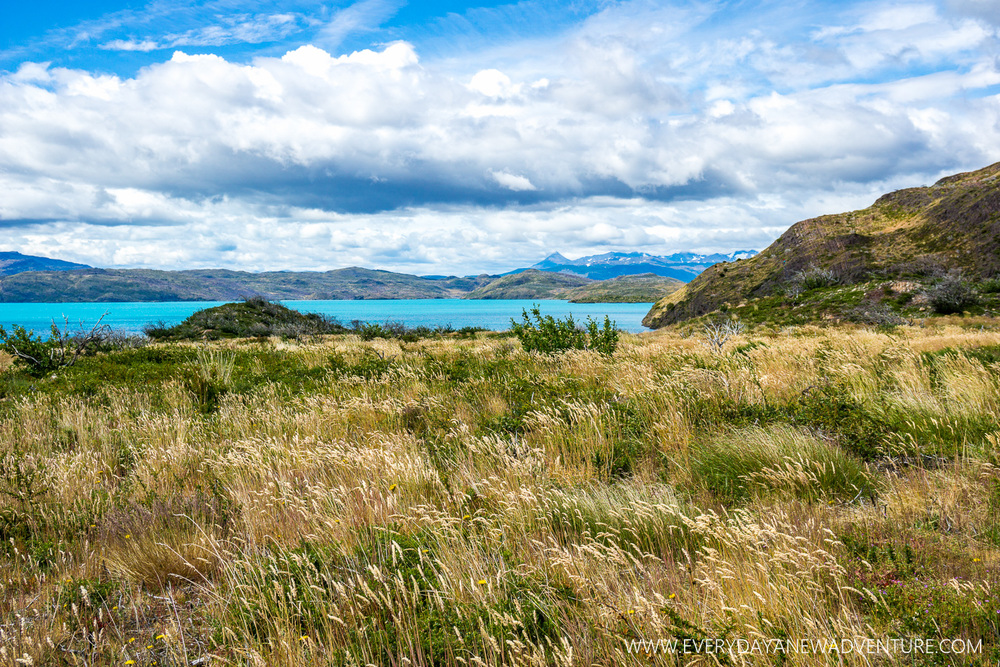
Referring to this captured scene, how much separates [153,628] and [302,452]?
7.65 feet

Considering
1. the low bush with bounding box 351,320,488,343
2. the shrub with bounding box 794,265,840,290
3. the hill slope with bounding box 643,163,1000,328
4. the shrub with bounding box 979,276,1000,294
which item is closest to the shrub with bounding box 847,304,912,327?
the shrub with bounding box 979,276,1000,294

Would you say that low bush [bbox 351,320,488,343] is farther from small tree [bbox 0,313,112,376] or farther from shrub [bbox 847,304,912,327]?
shrub [bbox 847,304,912,327]

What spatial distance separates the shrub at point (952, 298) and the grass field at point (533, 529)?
101 feet

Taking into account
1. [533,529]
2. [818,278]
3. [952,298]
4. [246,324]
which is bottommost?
[533,529]

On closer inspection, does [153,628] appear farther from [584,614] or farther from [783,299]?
[783,299]

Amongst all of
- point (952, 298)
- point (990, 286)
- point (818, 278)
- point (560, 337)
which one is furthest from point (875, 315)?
point (560, 337)

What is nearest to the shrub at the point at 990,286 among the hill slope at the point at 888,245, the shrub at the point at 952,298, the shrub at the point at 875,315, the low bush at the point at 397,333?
the shrub at the point at 952,298

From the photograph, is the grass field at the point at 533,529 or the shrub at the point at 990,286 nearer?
the grass field at the point at 533,529

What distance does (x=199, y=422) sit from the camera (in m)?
7.67

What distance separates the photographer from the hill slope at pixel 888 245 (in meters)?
40.5

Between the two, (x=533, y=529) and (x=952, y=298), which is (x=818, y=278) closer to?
(x=952, y=298)

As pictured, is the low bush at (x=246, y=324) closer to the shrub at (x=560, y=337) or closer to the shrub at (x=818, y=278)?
the shrub at (x=560, y=337)

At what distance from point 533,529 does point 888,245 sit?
58.6 metres

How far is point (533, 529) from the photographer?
11.7 ft
